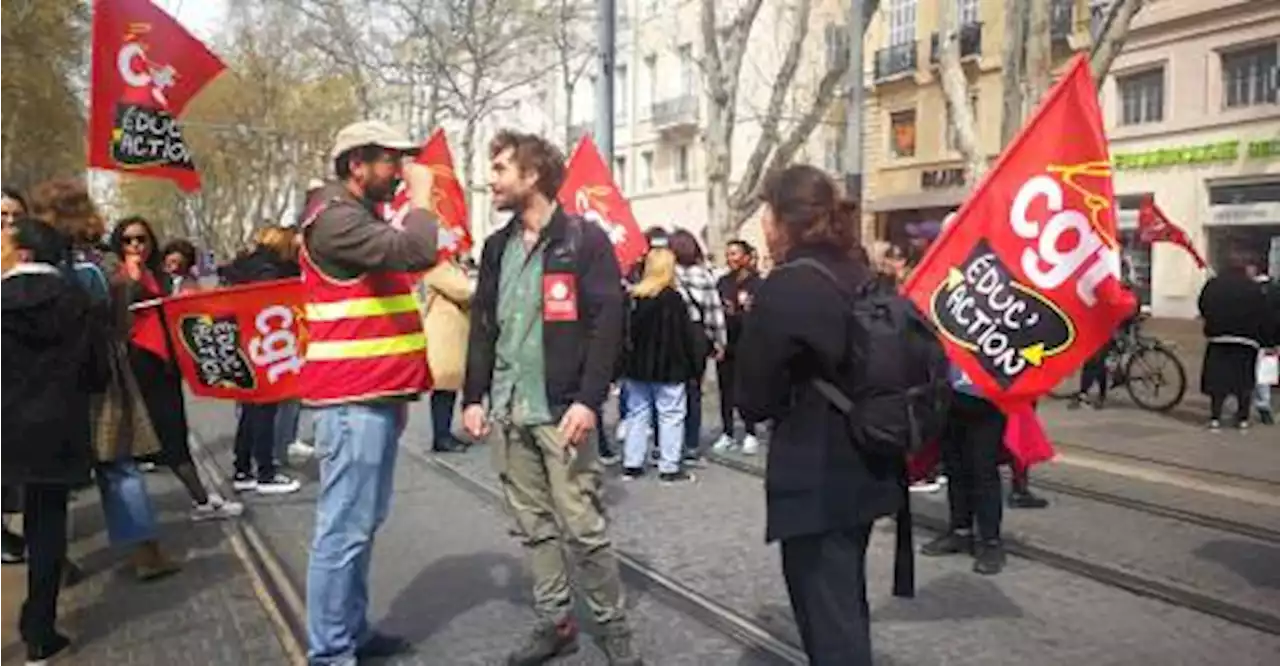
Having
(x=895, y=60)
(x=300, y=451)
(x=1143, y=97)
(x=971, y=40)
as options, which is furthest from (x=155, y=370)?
(x=895, y=60)

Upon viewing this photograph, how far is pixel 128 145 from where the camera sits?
304 inches

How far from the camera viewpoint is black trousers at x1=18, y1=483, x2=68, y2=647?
16.8 ft

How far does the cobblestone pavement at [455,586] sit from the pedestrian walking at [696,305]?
2297 millimetres

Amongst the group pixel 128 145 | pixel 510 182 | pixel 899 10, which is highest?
pixel 899 10

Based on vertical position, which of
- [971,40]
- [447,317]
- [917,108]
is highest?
[971,40]

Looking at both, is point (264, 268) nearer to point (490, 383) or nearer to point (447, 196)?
point (447, 196)

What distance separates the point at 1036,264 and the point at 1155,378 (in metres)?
10.5

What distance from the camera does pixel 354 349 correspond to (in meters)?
4.60

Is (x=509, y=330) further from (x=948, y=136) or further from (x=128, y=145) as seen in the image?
(x=948, y=136)

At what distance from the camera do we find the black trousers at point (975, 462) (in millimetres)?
6809

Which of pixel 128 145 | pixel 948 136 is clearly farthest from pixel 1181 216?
pixel 128 145

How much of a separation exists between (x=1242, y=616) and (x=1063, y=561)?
46.4 inches

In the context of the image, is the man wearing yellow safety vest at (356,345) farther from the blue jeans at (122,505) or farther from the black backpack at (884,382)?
the blue jeans at (122,505)

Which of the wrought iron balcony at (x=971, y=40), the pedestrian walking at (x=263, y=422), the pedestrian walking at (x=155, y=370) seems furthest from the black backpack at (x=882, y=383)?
the wrought iron balcony at (x=971, y=40)
